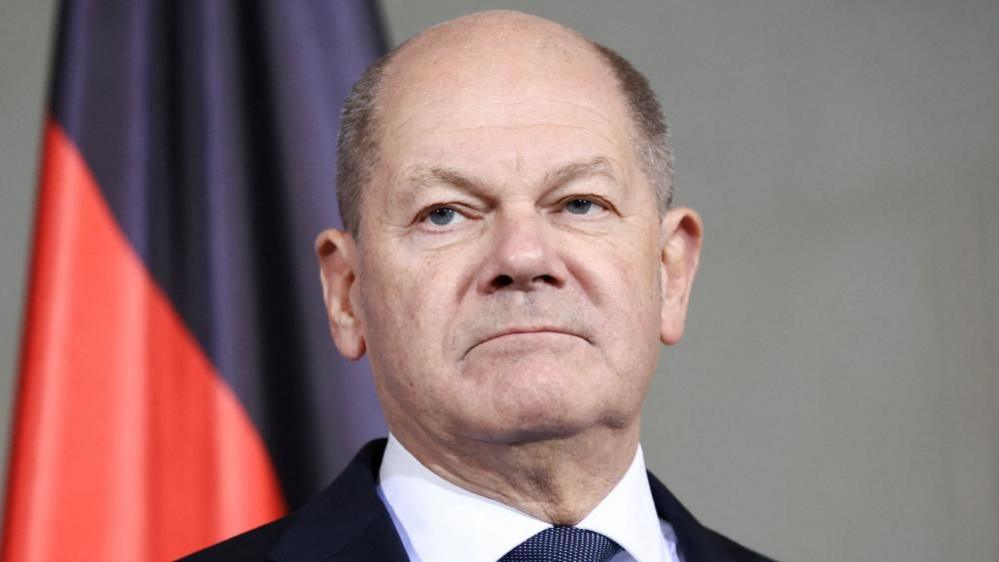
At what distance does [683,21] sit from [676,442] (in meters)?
0.86

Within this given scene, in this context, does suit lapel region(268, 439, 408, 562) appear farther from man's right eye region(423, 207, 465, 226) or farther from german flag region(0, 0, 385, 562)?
german flag region(0, 0, 385, 562)

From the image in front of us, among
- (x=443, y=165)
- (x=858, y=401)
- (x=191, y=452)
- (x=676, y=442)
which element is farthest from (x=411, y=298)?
(x=858, y=401)

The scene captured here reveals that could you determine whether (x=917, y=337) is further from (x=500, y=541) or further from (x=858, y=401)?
(x=500, y=541)

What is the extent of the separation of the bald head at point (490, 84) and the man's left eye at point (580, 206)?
111 mm

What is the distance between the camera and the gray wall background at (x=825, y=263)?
2816 mm

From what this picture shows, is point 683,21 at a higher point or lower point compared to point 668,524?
higher

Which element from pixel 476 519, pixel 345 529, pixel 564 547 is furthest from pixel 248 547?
pixel 564 547

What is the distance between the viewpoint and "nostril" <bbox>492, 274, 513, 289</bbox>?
169 centimetres

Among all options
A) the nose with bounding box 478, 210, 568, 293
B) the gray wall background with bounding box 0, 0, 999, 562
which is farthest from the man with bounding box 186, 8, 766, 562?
the gray wall background with bounding box 0, 0, 999, 562

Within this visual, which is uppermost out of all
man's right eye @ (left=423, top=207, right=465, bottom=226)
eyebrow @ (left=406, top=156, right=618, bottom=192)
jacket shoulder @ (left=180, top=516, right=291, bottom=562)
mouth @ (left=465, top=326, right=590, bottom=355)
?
eyebrow @ (left=406, top=156, right=618, bottom=192)

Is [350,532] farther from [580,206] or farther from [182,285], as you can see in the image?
[182,285]

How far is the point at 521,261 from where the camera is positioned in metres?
1.67

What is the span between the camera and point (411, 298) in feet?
5.76

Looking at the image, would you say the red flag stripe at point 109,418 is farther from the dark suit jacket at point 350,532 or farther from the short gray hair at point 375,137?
the short gray hair at point 375,137
